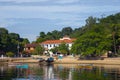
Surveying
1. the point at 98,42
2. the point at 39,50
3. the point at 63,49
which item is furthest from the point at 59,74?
the point at 39,50

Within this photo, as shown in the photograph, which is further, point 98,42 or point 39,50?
point 39,50

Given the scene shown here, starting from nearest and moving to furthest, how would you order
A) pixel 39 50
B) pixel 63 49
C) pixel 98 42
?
pixel 98 42
pixel 63 49
pixel 39 50

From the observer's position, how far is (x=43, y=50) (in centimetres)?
16538

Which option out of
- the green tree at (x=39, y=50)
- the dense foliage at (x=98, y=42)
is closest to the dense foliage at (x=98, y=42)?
the dense foliage at (x=98, y=42)

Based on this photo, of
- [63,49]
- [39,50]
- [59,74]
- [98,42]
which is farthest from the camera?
[39,50]

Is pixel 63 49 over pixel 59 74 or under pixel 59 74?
over

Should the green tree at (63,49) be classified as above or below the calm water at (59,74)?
above

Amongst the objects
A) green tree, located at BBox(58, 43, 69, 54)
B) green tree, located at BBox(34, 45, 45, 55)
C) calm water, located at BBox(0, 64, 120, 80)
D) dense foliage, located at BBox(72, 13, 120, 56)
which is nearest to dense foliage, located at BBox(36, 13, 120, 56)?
dense foliage, located at BBox(72, 13, 120, 56)

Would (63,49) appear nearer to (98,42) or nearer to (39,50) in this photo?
(39,50)

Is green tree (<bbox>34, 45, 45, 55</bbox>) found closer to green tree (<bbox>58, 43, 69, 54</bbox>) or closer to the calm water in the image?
green tree (<bbox>58, 43, 69, 54</bbox>)

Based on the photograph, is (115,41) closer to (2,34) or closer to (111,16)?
(2,34)

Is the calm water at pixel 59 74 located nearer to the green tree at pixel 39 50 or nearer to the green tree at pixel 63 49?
the green tree at pixel 63 49

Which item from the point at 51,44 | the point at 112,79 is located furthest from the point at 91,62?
the point at 51,44

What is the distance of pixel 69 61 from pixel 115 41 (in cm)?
1498
